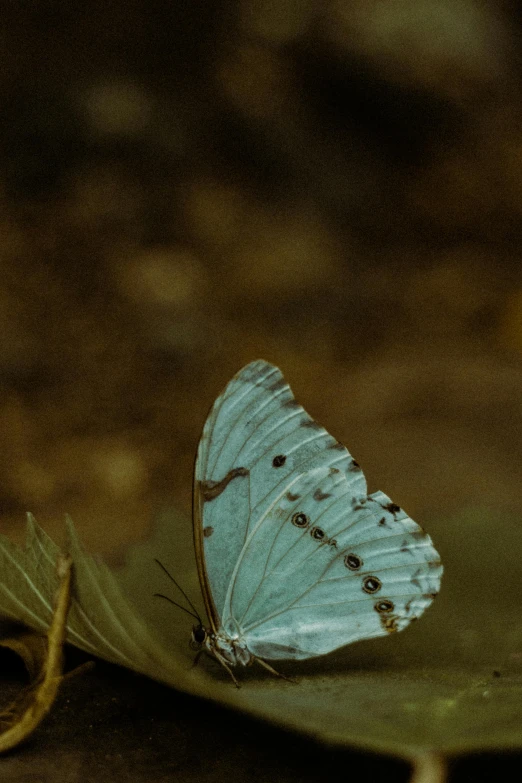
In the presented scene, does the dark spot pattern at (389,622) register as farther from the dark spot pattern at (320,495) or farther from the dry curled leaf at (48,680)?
the dry curled leaf at (48,680)

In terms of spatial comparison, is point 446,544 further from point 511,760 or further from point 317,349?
point 511,760

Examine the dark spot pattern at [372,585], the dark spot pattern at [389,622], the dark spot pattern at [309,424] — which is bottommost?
the dark spot pattern at [389,622]

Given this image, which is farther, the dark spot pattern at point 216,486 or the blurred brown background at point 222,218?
the blurred brown background at point 222,218

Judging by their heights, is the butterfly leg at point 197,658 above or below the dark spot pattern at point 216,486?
below

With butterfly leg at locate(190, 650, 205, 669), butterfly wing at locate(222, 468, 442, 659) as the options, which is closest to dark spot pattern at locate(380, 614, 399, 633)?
butterfly wing at locate(222, 468, 442, 659)

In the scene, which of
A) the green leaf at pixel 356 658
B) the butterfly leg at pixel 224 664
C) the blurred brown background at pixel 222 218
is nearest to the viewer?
the green leaf at pixel 356 658

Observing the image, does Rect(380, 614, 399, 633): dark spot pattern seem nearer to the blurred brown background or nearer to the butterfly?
the butterfly

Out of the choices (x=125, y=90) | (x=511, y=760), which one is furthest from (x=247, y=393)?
(x=125, y=90)

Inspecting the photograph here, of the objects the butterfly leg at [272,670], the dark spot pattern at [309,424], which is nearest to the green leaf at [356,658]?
the butterfly leg at [272,670]
